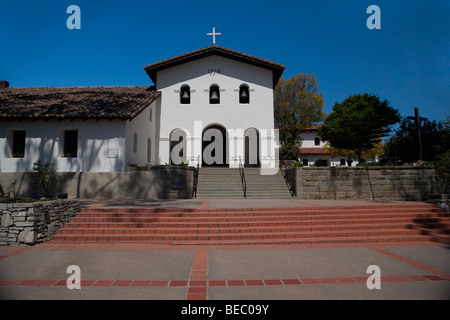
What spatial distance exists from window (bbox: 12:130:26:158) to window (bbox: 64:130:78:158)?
92.7 inches

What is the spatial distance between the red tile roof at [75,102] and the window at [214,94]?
3785mm

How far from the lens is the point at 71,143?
14.0 meters

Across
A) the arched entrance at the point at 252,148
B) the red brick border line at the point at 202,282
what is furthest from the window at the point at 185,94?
the red brick border line at the point at 202,282

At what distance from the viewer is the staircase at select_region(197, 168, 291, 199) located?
45.3ft

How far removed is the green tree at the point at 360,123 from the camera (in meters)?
29.1

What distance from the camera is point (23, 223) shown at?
21.7ft

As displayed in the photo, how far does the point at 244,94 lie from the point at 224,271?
16.1 m

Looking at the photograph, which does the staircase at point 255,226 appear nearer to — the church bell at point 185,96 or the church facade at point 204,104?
the church facade at point 204,104

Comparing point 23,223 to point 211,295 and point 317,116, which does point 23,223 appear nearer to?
point 211,295

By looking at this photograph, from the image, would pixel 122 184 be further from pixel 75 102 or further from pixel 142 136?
pixel 75 102

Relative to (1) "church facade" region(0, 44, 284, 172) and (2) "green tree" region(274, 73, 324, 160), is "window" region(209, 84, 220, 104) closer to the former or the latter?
(1) "church facade" region(0, 44, 284, 172)

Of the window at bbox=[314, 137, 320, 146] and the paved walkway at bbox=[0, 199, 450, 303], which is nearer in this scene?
the paved walkway at bbox=[0, 199, 450, 303]

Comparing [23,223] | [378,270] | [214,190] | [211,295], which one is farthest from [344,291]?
[214,190]

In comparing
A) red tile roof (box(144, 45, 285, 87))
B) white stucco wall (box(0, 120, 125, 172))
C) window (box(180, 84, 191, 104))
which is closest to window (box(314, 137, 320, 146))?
red tile roof (box(144, 45, 285, 87))
